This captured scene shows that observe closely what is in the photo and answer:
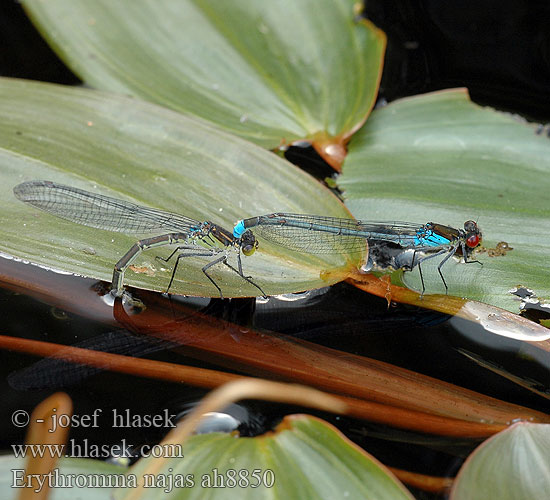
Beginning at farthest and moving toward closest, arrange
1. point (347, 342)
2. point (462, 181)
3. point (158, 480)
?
point (462, 181) < point (347, 342) < point (158, 480)

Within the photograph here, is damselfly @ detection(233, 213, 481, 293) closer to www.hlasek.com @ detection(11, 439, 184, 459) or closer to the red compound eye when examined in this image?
the red compound eye

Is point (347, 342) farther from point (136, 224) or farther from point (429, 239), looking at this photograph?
point (136, 224)

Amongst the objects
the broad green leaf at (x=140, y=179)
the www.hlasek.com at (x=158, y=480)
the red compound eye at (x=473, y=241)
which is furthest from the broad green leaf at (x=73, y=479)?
the red compound eye at (x=473, y=241)

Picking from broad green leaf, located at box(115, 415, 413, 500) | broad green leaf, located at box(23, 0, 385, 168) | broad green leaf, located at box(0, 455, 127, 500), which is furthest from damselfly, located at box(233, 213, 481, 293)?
broad green leaf, located at box(0, 455, 127, 500)

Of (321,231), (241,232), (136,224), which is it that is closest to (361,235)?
(321,231)

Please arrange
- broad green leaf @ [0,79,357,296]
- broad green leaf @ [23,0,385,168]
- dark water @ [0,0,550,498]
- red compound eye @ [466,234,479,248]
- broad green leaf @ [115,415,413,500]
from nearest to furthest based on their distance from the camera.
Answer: broad green leaf @ [115,415,413,500], dark water @ [0,0,550,498], broad green leaf @ [0,79,357,296], red compound eye @ [466,234,479,248], broad green leaf @ [23,0,385,168]

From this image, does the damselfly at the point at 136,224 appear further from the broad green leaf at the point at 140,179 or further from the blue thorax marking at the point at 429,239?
the blue thorax marking at the point at 429,239
